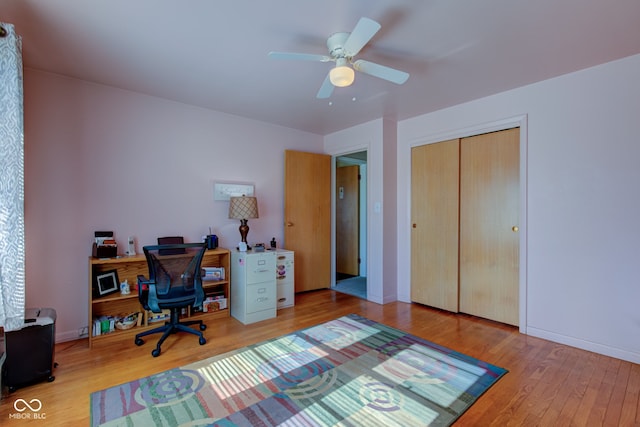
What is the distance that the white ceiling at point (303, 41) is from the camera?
1.78 metres

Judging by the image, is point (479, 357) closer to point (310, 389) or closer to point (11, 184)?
point (310, 389)

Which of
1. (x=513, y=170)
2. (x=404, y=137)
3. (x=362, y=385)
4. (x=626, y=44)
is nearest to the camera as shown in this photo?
(x=362, y=385)

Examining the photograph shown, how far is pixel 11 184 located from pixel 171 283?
1.29 m

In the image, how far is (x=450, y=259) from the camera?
353cm

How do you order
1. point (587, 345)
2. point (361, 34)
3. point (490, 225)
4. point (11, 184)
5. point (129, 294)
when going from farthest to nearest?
point (490, 225) < point (129, 294) < point (587, 345) < point (11, 184) < point (361, 34)

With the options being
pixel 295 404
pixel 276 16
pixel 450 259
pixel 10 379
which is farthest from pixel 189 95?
pixel 450 259

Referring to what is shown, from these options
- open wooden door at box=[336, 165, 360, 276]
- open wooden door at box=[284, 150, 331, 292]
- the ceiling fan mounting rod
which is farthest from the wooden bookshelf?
open wooden door at box=[336, 165, 360, 276]

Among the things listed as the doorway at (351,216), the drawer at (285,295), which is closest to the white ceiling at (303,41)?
the drawer at (285,295)

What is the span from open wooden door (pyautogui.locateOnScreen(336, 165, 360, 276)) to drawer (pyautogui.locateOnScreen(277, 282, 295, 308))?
211 centimetres

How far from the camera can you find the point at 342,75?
195 centimetres

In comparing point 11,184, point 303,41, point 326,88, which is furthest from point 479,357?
point 11,184

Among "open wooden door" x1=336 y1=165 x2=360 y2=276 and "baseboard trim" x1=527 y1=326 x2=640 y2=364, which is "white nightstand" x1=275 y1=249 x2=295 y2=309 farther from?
"baseboard trim" x1=527 y1=326 x2=640 y2=364

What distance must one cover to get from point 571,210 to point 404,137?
6.60 feet

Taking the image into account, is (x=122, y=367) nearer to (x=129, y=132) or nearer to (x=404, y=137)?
(x=129, y=132)
